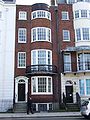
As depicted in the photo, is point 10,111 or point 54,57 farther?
point 54,57

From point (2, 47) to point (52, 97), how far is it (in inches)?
362

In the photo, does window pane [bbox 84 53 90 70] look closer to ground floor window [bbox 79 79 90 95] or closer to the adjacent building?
the adjacent building

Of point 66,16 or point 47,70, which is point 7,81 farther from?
point 66,16

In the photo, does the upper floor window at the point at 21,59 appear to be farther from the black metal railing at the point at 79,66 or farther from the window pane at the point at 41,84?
the black metal railing at the point at 79,66

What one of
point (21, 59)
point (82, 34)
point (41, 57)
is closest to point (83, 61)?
point (82, 34)

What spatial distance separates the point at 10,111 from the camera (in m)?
29.3

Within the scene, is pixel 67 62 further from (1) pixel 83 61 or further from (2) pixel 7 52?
(2) pixel 7 52

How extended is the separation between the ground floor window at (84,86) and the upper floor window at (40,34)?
733 cm

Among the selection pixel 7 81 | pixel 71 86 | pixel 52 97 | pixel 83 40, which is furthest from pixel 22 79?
pixel 83 40

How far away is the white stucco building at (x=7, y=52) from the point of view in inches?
1215

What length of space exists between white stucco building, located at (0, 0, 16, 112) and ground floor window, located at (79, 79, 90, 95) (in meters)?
8.90

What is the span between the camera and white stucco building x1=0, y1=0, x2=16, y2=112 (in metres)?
30.9

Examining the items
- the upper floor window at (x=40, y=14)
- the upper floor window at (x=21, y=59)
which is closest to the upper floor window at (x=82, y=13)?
the upper floor window at (x=40, y=14)

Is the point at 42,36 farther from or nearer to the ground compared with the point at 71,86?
farther from the ground
